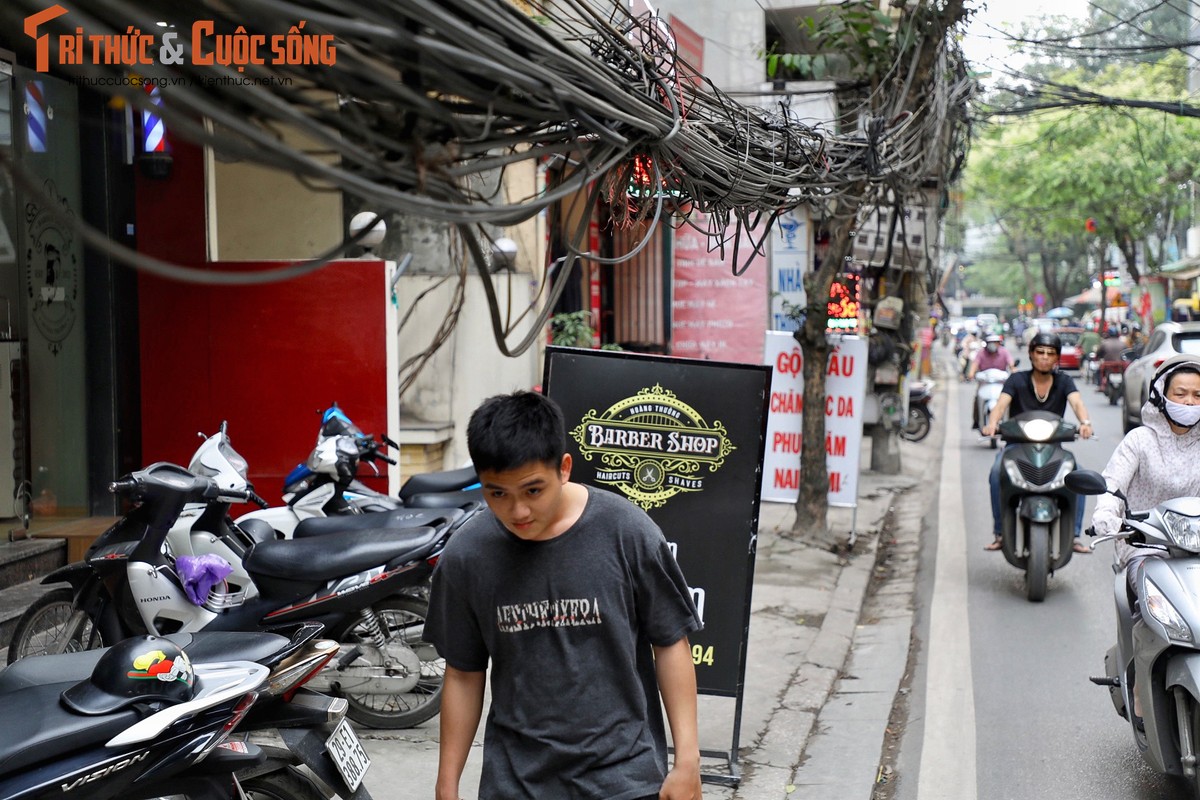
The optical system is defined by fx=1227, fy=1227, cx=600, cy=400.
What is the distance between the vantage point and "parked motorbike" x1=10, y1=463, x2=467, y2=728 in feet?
16.9

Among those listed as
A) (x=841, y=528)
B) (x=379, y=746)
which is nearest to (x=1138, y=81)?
(x=841, y=528)

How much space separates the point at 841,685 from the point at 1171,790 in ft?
6.91

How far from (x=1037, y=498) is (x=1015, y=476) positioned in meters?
0.21

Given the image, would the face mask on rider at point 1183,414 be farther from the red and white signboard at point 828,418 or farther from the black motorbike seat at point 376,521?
the red and white signboard at point 828,418

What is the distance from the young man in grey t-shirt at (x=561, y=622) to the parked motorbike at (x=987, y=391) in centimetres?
1667

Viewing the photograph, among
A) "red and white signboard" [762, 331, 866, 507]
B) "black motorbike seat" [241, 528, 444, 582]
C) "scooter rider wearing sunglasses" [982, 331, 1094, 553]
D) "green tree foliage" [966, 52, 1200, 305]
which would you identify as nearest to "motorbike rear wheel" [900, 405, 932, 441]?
"red and white signboard" [762, 331, 866, 507]

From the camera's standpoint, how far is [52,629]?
18.0 feet

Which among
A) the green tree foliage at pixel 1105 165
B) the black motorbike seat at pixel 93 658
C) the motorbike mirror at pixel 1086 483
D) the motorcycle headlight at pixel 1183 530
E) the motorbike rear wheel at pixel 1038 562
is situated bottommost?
the motorbike rear wheel at pixel 1038 562

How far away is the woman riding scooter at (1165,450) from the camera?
16.7ft

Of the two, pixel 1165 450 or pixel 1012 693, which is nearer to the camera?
pixel 1165 450

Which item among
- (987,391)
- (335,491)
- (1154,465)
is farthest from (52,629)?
(987,391)

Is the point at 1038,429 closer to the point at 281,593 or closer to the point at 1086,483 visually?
the point at 1086,483

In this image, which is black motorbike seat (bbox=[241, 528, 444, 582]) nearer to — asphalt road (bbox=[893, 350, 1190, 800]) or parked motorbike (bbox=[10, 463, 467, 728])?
parked motorbike (bbox=[10, 463, 467, 728])

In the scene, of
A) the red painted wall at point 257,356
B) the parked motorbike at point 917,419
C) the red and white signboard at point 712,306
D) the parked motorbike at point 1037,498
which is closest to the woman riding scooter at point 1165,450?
the parked motorbike at point 1037,498
